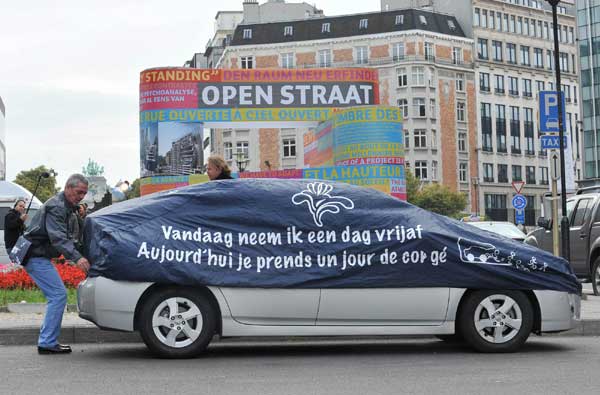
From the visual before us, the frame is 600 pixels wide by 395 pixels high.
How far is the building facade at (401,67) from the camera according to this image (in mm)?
101375

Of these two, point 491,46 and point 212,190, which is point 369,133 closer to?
point 212,190

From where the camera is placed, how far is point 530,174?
11019cm

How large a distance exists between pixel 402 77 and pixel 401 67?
3.44 ft

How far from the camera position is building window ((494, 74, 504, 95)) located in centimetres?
10812

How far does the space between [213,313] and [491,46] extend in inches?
3967

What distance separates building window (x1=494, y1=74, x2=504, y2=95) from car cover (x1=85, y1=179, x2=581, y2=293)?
99.9m

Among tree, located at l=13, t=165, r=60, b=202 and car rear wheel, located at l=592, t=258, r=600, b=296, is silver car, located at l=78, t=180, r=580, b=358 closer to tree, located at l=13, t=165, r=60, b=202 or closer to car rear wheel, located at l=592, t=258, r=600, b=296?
car rear wheel, located at l=592, t=258, r=600, b=296

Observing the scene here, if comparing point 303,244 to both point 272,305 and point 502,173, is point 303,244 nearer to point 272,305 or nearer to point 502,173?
point 272,305

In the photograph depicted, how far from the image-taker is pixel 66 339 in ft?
37.7

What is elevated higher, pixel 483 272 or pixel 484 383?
pixel 483 272

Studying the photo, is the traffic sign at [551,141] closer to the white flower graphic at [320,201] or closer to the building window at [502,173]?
the white flower graphic at [320,201]

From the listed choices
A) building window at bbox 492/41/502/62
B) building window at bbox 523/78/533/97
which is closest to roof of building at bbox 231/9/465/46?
building window at bbox 492/41/502/62

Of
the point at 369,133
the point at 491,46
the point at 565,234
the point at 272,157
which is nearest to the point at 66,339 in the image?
the point at 565,234

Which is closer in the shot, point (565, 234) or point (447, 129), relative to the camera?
point (565, 234)
